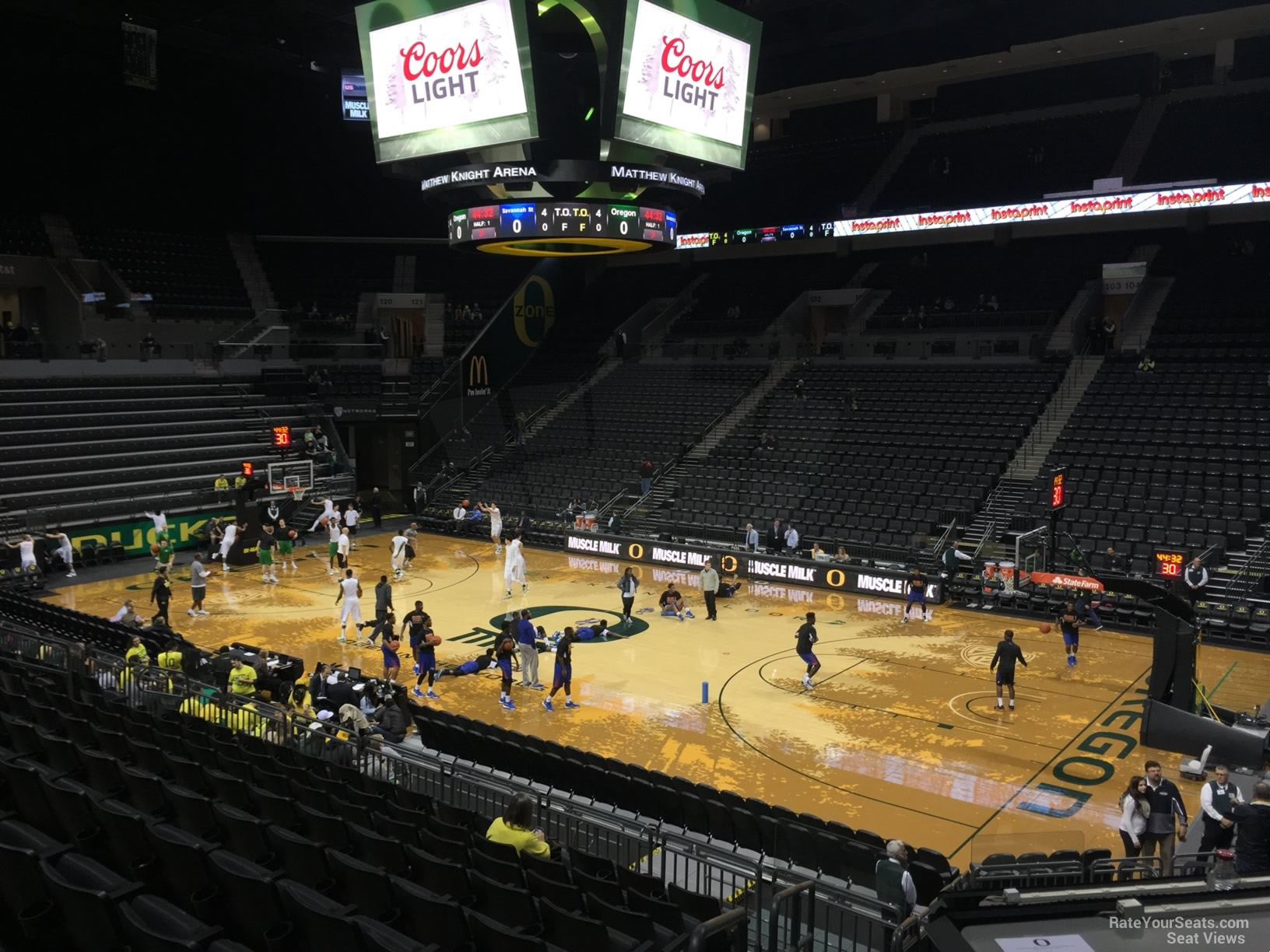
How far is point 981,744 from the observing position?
556 inches

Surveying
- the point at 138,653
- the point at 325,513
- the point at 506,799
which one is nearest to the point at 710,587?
the point at 138,653

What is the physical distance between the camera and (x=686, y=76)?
66.4 ft

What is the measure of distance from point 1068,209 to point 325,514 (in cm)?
2571

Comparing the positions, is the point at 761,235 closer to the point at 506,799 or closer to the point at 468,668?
the point at 468,668

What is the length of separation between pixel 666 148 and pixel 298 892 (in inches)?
701

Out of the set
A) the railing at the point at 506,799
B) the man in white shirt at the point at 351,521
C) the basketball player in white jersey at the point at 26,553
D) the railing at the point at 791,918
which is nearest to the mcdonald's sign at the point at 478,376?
the man in white shirt at the point at 351,521

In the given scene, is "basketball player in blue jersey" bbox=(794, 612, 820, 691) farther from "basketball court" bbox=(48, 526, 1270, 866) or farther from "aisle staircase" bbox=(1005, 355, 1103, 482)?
"aisle staircase" bbox=(1005, 355, 1103, 482)

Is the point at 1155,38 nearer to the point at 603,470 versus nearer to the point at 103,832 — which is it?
the point at 603,470

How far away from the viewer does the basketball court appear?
12.3m

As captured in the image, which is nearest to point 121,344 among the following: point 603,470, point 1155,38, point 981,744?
point 603,470

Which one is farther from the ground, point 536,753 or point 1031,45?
point 1031,45

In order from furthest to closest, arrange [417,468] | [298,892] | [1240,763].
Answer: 1. [417,468]
2. [1240,763]
3. [298,892]

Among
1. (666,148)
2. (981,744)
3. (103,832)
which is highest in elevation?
(666,148)

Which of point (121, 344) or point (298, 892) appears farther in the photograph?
point (121, 344)
